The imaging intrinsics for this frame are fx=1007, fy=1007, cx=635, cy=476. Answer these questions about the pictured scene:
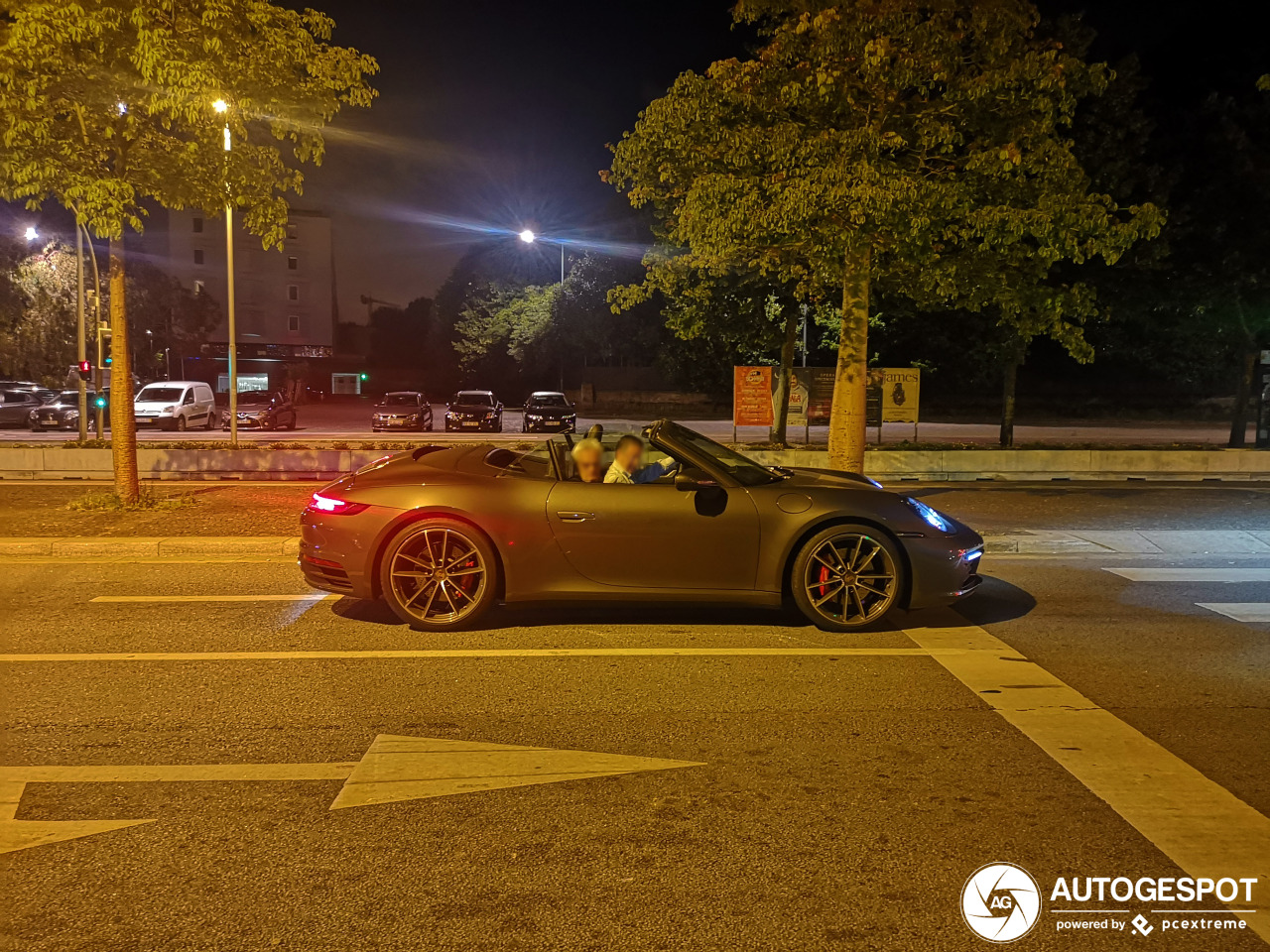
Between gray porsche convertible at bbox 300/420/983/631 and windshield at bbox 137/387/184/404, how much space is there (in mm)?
31034

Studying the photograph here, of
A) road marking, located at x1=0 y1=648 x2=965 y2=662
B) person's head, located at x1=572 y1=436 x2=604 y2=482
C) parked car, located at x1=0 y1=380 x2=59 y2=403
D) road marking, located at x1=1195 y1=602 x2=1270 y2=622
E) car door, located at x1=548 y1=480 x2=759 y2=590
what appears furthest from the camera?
parked car, located at x1=0 y1=380 x2=59 y2=403

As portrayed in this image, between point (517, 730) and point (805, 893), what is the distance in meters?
1.93

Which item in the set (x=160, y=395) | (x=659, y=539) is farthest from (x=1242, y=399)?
(x=160, y=395)

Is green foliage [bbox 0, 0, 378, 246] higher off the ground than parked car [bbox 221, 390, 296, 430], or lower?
higher

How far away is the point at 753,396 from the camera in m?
22.2

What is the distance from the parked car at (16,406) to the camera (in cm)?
3697

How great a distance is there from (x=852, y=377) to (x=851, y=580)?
6.33 metres

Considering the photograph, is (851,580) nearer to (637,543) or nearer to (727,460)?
(727,460)

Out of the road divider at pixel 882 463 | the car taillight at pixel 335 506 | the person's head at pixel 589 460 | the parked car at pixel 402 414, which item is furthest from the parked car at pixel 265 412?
the person's head at pixel 589 460

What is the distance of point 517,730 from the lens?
484 centimetres

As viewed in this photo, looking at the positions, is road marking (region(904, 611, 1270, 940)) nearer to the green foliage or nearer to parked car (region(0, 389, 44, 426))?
the green foliage

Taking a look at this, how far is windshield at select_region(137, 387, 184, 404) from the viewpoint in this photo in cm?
3434

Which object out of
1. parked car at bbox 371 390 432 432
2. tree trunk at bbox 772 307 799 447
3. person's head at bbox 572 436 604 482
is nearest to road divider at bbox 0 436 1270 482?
tree trunk at bbox 772 307 799 447

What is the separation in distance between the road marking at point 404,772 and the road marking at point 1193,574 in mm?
6232
